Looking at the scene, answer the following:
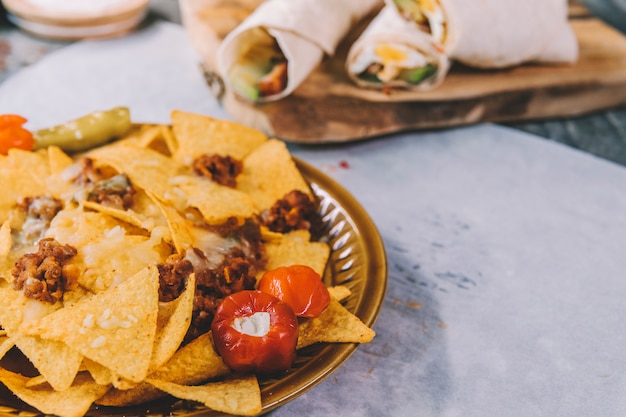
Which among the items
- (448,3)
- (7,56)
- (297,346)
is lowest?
(7,56)

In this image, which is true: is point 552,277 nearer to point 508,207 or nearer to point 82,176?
point 508,207

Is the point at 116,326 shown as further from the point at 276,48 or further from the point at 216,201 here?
the point at 276,48

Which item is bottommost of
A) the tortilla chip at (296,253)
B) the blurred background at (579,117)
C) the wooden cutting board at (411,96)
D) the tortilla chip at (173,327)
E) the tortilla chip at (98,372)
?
the blurred background at (579,117)

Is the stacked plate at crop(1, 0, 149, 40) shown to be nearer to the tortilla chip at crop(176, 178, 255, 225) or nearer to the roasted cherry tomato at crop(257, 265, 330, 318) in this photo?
the tortilla chip at crop(176, 178, 255, 225)

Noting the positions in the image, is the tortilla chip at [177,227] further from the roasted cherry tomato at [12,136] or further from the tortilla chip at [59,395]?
the roasted cherry tomato at [12,136]

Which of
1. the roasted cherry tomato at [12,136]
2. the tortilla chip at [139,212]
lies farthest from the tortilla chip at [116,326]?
the roasted cherry tomato at [12,136]

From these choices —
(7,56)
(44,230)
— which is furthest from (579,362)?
(7,56)

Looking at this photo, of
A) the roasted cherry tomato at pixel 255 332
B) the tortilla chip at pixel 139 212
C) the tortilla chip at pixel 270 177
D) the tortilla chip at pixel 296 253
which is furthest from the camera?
the tortilla chip at pixel 270 177
